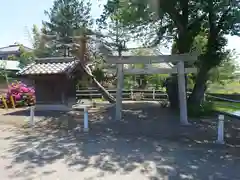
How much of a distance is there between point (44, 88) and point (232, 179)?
41.5ft

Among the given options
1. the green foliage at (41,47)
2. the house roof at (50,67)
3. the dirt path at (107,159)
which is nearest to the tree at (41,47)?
the green foliage at (41,47)

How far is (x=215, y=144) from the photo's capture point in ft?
25.5

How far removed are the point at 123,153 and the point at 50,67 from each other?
10188 mm

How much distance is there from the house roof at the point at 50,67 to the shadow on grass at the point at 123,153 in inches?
223

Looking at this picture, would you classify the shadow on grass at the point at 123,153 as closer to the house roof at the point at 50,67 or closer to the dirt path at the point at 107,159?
the dirt path at the point at 107,159

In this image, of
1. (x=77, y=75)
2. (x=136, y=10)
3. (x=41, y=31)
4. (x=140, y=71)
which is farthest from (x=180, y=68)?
(x=41, y=31)

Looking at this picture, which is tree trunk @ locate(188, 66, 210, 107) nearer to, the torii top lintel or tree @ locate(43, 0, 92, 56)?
the torii top lintel

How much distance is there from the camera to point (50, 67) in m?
15.6

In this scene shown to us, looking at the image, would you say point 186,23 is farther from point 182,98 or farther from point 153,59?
point 182,98

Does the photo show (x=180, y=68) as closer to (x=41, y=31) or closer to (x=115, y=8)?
(x=115, y=8)

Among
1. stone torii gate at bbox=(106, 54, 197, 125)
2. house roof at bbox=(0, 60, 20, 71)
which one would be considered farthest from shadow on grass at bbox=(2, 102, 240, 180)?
house roof at bbox=(0, 60, 20, 71)

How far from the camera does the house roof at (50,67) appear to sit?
15.0 metres

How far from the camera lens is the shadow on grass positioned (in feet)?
17.9

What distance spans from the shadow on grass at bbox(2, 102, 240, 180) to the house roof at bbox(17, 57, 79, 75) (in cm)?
567
